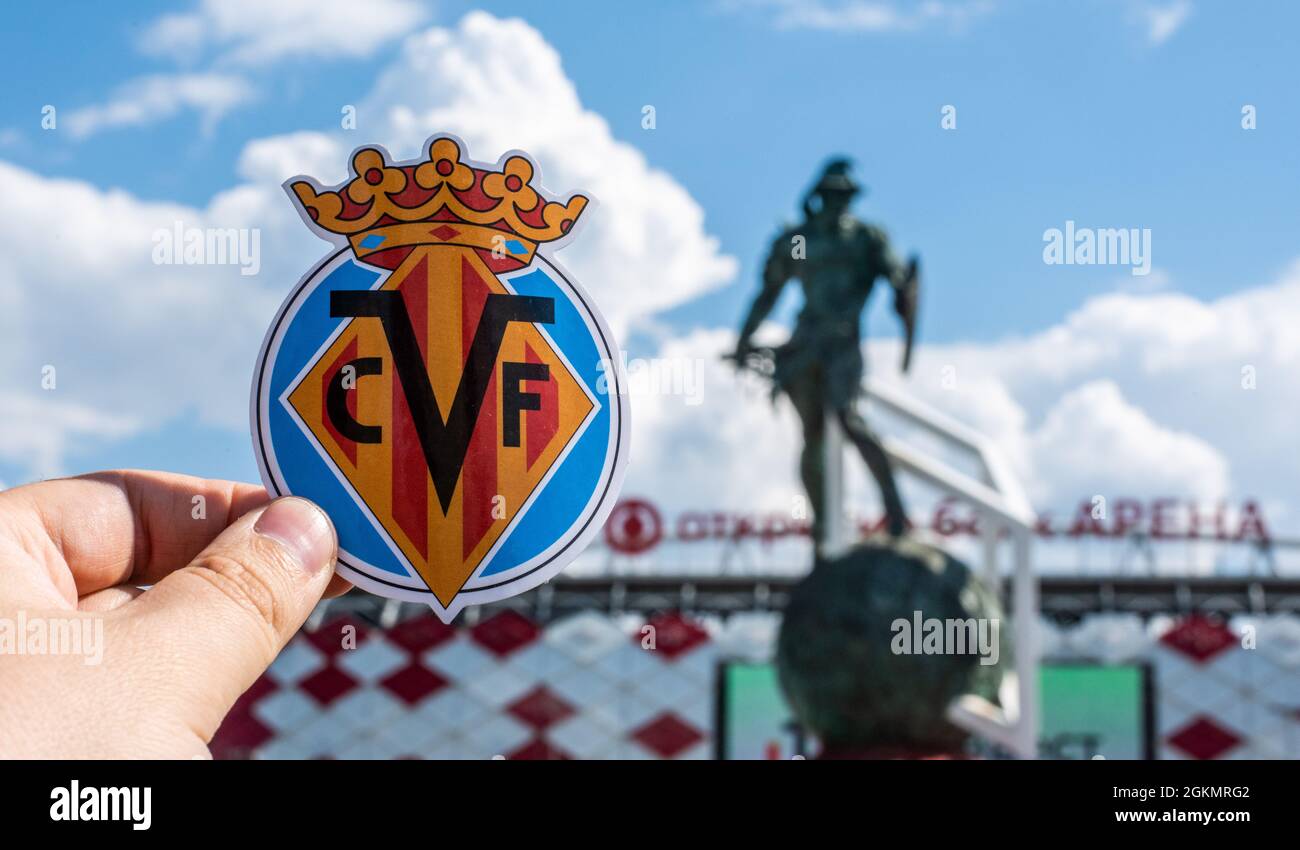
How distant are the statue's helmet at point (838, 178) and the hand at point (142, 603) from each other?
7.81 metres

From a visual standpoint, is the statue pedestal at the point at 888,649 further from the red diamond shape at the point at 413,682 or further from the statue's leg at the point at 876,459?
the red diamond shape at the point at 413,682

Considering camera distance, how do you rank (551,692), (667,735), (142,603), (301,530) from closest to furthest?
(142,603)
(301,530)
(667,735)
(551,692)

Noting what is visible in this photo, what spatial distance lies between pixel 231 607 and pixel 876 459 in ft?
25.9

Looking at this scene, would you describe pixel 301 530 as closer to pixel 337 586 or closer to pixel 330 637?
pixel 337 586

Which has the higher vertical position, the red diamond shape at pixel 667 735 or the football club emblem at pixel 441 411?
the football club emblem at pixel 441 411

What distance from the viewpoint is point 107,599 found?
203cm

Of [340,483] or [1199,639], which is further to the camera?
[1199,639]

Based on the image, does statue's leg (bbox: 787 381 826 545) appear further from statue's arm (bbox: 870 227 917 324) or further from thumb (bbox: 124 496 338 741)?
thumb (bbox: 124 496 338 741)

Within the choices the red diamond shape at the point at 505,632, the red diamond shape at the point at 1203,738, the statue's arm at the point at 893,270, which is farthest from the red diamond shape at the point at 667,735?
the statue's arm at the point at 893,270

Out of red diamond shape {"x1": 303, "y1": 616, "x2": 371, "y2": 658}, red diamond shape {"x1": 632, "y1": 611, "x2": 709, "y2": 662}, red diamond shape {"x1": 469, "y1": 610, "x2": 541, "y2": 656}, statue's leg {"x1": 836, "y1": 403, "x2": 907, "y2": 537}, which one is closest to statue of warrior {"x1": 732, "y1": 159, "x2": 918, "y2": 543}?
statue's leg {"x1": 836, "y1": 403, "x2": 907, "y2": 537}

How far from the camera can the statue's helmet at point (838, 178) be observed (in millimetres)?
9406

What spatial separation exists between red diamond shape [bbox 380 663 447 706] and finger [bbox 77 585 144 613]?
56.2ft

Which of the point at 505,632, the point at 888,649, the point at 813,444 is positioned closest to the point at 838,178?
the point at 813,444
